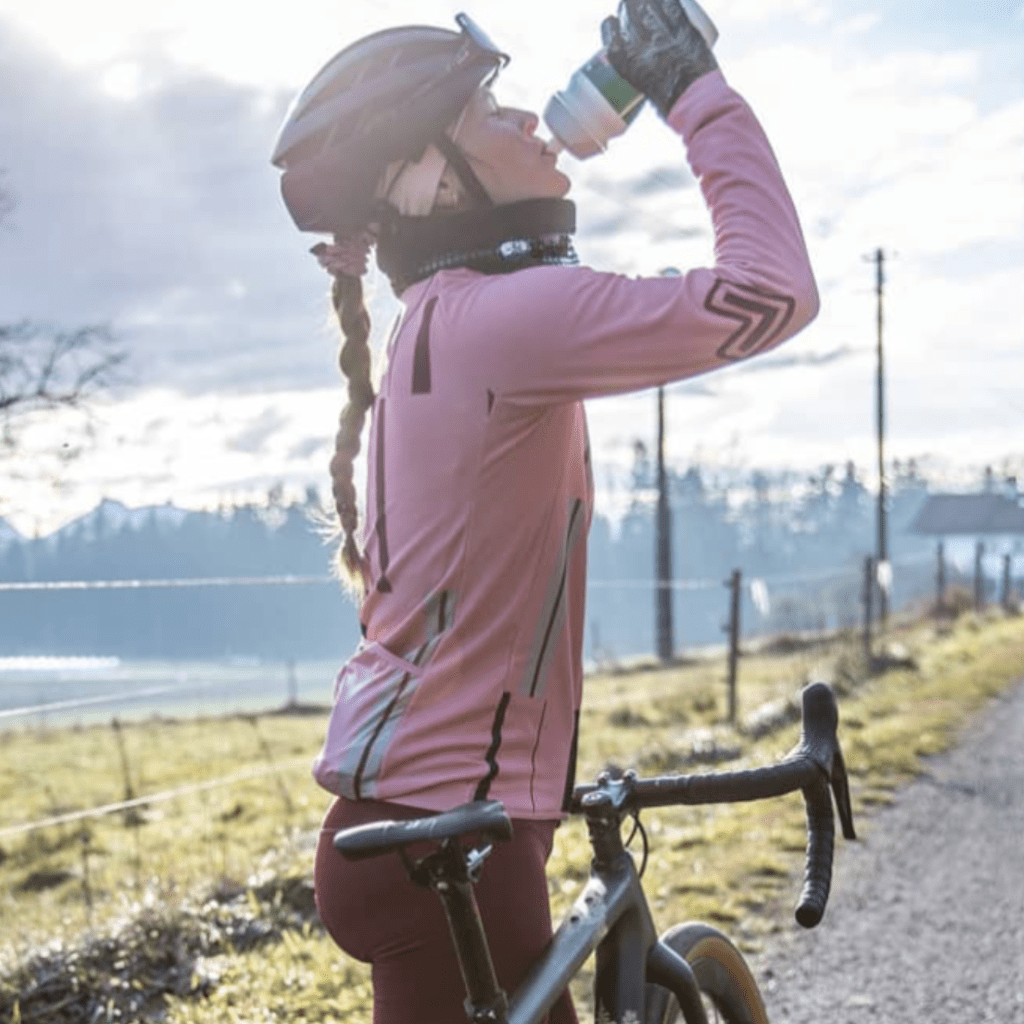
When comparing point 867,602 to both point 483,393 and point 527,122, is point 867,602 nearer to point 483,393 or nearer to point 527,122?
point 527,122

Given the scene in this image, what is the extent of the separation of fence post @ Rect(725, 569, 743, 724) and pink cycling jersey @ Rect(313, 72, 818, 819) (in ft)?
40.2

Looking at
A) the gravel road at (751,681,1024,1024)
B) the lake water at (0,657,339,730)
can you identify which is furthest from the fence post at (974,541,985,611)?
the lake water at (0,657,339,730)

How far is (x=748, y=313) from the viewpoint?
5.31ft

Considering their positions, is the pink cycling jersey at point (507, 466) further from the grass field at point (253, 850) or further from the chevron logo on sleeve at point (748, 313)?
the grass field at point (253, 850)

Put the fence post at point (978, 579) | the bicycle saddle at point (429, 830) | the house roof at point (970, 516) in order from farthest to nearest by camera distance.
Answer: the house roof at point (970, 516) < the fence post at point (978, 579) < the bicycle saddle at point (429, 830)

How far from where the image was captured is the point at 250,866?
640cm

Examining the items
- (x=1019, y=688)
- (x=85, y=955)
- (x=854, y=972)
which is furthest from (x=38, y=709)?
(x=1019, y=688)

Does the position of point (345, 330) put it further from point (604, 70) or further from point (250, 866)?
point (250, 866)

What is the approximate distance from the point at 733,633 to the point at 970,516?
109 meters

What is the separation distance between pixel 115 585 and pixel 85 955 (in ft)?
5.83

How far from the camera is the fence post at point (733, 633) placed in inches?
549

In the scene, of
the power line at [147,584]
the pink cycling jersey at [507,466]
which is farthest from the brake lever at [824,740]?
the power line at [147,584]

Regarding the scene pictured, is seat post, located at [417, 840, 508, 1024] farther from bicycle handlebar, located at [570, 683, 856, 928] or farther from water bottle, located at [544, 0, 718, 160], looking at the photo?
water bottle, located at [544, 0, 718, 160]

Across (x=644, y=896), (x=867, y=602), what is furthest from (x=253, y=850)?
(x=867, y=602)
